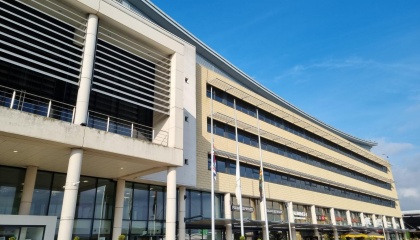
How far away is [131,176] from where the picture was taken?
2108 cm

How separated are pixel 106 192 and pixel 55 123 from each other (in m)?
8.37

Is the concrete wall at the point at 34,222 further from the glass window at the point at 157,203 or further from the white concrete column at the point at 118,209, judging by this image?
the glass window at the point at 157,203

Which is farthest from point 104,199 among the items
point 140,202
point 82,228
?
point 140,202

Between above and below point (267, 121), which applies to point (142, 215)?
below

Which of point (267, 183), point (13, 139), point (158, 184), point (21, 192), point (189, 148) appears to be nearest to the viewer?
point (13, 139)

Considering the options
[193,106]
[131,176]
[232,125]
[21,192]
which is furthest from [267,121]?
[21,192]

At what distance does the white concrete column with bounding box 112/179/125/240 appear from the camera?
20.6m

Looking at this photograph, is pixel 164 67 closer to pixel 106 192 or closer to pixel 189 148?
pixel 189 148

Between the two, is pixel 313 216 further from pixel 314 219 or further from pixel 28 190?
pixel 28 190

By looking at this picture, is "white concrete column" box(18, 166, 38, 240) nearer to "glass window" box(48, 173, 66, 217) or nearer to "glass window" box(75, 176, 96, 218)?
"glass window" box(48, 173, 66, 217)

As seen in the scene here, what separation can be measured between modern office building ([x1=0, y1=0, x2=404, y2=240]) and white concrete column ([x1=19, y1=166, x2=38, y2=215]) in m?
0.05

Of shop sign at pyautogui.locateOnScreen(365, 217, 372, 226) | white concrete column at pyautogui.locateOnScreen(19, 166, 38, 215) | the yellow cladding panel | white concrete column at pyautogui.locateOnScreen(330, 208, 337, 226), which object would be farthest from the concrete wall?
shop sign at pyautogui.locateOnScreen(365, 217, 372, 226)

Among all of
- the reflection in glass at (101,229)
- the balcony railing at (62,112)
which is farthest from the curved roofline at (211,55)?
the reflection in glass at (101,229)

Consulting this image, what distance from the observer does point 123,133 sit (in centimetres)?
2188
